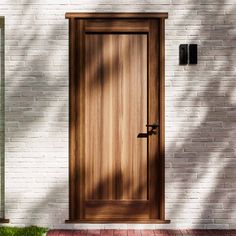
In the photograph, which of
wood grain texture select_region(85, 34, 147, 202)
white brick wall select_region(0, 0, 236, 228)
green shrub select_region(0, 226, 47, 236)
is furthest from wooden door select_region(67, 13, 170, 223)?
green shrub select_region(0, 226, 47, 236)

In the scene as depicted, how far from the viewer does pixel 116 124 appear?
22.3 feet

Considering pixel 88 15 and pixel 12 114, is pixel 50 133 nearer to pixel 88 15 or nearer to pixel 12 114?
pixel 12 114

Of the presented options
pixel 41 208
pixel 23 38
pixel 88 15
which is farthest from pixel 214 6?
pixel 41 208

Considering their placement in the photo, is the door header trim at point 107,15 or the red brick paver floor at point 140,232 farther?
the door header trim at point 107,15

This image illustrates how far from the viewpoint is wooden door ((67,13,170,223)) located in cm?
677

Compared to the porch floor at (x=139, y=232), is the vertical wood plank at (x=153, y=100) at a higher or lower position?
higher

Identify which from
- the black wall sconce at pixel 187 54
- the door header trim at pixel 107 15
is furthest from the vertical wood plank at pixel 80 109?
the black wall sconce at pixel 187 54

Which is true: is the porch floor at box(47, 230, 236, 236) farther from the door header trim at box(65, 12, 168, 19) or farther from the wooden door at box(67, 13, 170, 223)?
the door header trim at box(65, 12, 168, 19)

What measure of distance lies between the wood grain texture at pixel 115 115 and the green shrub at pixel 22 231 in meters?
0.74

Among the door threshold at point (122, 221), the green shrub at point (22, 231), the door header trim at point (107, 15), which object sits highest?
the door header trim at point (107, 15)

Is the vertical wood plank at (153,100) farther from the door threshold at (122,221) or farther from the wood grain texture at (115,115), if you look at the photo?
the door threshold at (122,221)

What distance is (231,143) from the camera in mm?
6785

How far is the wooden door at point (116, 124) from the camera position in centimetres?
677

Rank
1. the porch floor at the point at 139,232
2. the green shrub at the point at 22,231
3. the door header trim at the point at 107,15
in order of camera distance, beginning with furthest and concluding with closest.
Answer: the door header trim at the point at 107,15 → the porch floor at the point at 139,232 → the green shrub at the point at 22,231
